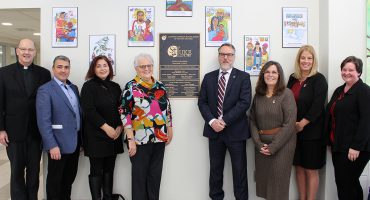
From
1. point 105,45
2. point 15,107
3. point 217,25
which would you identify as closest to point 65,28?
point 105,45

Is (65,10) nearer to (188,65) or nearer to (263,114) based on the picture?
(188,65)

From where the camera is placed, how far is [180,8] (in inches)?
125

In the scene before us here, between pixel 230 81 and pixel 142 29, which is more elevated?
pixel 142 29

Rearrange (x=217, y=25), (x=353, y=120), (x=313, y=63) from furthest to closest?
(x=217, y=25) → (x=313, y=63) → (x=353, y=120)

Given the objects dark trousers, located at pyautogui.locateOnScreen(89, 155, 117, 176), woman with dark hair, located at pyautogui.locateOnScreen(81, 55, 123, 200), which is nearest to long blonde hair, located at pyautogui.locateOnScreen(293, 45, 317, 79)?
woman with dark hair, located at pyautogui.locateOnScreen(81, 55, 123, 200)

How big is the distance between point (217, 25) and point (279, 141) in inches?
56.1

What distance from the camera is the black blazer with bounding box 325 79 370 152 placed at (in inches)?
95.3

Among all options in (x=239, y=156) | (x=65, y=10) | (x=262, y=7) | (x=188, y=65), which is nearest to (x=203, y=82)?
(x=188, y=65)

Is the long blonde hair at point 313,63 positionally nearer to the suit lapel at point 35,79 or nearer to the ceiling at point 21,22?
the suit lapel at point 35,79

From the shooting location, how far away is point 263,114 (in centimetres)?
264

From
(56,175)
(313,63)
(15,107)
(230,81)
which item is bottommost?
(56,175)

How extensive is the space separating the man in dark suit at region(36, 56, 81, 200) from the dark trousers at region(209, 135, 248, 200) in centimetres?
138

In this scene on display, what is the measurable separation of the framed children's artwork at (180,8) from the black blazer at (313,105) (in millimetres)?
1454

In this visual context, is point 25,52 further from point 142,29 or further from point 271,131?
point 271,131
